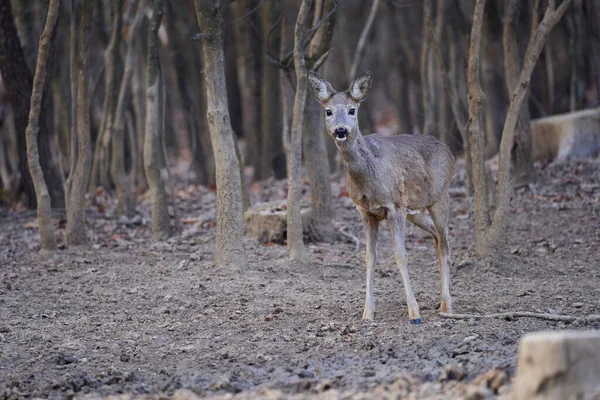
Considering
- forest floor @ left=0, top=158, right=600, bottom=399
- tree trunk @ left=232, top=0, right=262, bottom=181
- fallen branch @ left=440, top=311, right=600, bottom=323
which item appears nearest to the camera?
forest floor @ left=0, top=158, right=600, bottom=399

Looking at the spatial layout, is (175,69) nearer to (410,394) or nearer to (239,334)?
(239,334)

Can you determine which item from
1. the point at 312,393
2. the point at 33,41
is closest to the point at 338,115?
the point at 312,393

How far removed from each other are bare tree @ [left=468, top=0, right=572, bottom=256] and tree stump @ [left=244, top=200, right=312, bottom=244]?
275 cm

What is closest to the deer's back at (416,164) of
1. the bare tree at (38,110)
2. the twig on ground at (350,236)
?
the twig on ground at (350,236)

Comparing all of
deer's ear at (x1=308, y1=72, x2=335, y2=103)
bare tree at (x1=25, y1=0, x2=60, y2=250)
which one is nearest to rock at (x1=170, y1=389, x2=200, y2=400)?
deer's ear at (x1=308, y1=72, x2=335, y2=103)

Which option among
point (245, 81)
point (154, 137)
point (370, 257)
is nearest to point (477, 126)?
point (370, 257)

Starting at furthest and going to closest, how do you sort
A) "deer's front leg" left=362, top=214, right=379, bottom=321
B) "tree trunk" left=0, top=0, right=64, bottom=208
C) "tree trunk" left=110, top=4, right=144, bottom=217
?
"tree trunk" left=110, top=4, right=144, bottom=217 → "tree trunk" left=0, top=0, right=64, bottom=208 → "deer's front leg" left=362, top=214, right=379, bottom=321

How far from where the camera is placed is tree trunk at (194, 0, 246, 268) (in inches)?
437

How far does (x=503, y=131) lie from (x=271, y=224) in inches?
147

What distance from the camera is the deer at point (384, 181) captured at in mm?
9062

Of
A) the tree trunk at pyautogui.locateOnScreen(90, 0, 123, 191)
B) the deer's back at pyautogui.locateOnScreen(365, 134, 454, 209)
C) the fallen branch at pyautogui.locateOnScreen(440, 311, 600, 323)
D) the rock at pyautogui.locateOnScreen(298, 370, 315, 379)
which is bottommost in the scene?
the rock at pyautogui.locateOnScreen(298, 370, 315, 379)

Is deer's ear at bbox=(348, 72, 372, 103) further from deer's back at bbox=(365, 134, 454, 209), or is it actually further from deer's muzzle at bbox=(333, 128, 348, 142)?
deer's muzzle at bbox=(333, 128, 348, 142)

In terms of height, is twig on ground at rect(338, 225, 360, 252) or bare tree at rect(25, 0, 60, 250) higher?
bare tree at rect(25, 0, 60, 250)

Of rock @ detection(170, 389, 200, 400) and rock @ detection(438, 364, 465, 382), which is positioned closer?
rock @ detection(170, 389, 200, 400)
